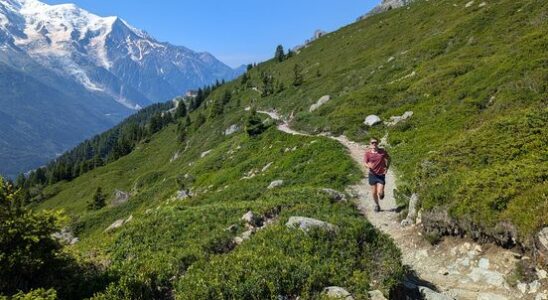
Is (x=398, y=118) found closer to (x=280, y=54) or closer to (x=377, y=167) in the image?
(x=377, y=167)

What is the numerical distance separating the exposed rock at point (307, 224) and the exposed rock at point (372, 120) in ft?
94.5

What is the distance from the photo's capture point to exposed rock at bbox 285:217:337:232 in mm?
14289

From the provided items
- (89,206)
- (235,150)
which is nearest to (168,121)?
(89,206)

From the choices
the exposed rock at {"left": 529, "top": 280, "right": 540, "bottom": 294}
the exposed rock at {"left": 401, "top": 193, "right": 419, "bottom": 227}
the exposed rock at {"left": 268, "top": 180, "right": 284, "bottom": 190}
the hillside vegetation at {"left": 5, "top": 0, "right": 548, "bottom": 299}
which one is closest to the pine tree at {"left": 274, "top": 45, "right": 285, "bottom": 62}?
A: the hillside vegetation at {"left": 5, "top": 0, "right": 548, "bottom": 299}

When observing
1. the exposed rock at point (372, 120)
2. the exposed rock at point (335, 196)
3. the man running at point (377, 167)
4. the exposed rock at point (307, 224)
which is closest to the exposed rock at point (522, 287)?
the exposed rock at point (307, 224)

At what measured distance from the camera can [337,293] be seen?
1104 centimetres

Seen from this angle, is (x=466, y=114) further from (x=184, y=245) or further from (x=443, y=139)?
(x=184, y=245)

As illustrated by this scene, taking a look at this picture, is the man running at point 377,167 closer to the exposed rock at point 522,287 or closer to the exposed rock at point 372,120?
the exposed rock at point 522,287

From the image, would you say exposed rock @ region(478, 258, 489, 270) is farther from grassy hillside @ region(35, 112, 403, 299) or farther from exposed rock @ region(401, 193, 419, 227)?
exposed rock @ region(401, 193, 419, 227)

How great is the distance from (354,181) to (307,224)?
12976 mm

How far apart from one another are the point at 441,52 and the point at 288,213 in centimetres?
4812

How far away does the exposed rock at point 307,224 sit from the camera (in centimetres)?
1429

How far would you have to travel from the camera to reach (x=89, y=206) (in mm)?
87500

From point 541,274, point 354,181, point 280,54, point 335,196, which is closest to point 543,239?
point 541,274
